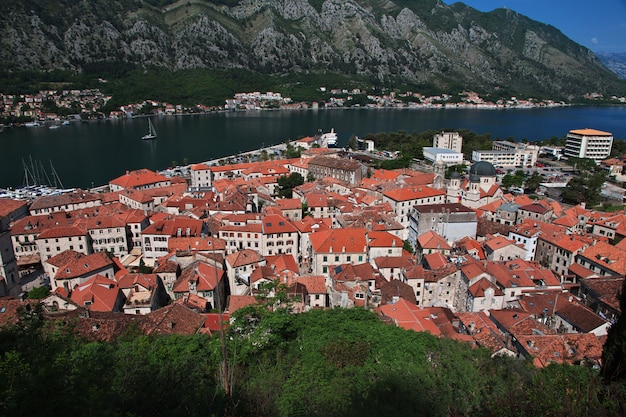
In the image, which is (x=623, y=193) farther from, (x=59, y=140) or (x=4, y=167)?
(x=59, y=140)

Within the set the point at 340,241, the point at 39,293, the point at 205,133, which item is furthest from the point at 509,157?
the point at 205,133

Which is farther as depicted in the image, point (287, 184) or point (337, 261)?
point (287, 184)

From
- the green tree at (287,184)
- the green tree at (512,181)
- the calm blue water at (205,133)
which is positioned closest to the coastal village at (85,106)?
the calm blue water at (205,133)

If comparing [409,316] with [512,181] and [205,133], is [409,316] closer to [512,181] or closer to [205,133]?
[512,181]

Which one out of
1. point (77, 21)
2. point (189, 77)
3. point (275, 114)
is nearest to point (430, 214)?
point (275, 114)

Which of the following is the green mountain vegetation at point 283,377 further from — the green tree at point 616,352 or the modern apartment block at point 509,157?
the modern apartment block at point 509,157
